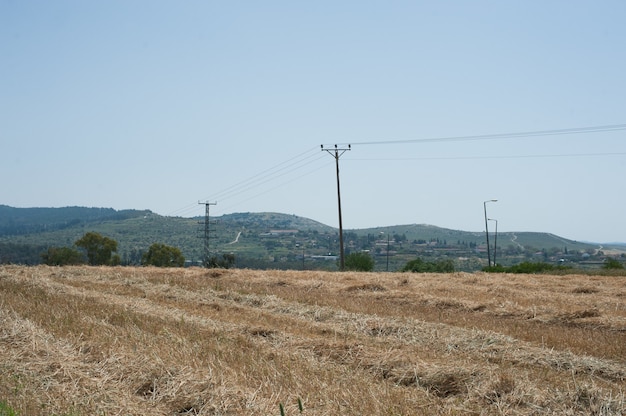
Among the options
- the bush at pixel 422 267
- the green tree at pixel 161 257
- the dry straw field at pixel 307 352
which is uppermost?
the green tree at pixel 161 257

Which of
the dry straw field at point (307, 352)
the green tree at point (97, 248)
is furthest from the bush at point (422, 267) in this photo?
the green tree at point (97, 248)

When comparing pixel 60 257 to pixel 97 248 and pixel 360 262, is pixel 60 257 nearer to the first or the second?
pixel 97 248

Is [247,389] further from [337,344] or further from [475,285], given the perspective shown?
[475,285]

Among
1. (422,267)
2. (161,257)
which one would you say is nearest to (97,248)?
(161,257)

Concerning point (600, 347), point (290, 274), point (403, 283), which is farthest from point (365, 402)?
point (290, 274)

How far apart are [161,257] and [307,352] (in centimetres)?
6946

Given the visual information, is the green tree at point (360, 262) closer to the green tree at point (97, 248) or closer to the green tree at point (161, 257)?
the green tree at point (97, 248)

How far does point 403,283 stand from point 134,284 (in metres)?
9.70

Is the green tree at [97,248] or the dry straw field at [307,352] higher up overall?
the green tree at [97,248]

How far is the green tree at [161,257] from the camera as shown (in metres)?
76.2

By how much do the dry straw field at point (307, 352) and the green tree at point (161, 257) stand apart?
56.6m

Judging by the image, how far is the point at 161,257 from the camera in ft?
252

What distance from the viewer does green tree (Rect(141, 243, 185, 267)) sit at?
3000 inches

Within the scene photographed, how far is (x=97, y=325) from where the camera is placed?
38.5 ft
